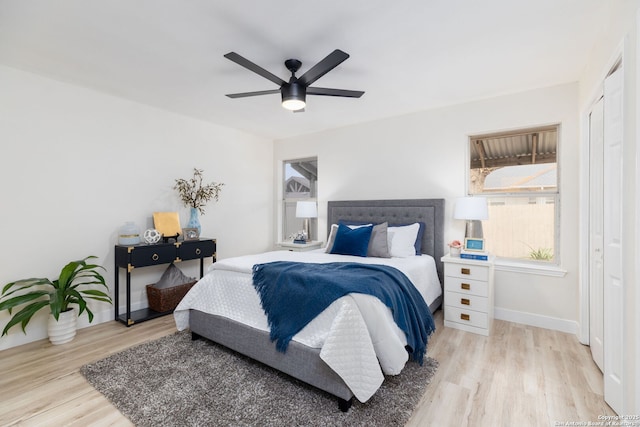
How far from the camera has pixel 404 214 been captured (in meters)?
3.82

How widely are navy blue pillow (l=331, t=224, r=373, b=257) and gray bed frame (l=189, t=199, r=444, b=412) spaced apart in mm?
682

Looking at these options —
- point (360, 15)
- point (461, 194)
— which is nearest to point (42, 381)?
point (360, 15)

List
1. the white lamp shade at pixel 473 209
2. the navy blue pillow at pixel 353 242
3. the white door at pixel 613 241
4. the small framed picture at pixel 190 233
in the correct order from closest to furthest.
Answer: the white door at pixel 613 241, the white lamp shade at pixel 473 209, the navy blue pillow at pixel 353 242, the small framed picture at pixel 190 233

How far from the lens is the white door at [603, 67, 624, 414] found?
1.69m

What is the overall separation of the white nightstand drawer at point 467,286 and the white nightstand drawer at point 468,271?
0.14 feet

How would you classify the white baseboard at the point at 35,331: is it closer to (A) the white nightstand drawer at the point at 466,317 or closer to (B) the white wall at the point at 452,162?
(B) the white wall at the point at 452,162

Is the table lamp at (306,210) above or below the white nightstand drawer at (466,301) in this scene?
above

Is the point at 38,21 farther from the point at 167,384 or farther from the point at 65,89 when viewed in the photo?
the point at 167,384

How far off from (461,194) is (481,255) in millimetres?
834

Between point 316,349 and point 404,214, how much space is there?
7.89 ft

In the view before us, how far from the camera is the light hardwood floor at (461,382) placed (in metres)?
1.74

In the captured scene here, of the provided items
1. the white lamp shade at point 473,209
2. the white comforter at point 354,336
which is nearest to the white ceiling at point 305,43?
the white lamp shade at point 473,209

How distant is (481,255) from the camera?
9.82 feet

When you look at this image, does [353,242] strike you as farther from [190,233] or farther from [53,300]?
[53,300]
